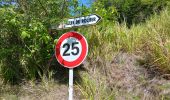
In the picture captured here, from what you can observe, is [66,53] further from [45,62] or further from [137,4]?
[137,4]

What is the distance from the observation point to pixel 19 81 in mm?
8570

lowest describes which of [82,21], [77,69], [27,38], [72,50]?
[77,69]

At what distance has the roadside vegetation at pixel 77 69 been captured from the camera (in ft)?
25.3

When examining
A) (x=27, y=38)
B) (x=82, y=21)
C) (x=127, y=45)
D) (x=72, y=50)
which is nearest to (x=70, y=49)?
(x=72, y=50)

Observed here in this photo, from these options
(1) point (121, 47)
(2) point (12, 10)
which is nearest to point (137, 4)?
(1) point (121, 47)

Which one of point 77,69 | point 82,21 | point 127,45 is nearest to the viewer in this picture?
point 82,21

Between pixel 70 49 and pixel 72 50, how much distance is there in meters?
0.05

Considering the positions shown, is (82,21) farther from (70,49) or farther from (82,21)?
(70,49)

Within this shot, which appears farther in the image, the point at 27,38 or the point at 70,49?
the point at 27,38

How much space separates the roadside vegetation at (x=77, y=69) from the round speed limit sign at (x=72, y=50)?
0.71 m

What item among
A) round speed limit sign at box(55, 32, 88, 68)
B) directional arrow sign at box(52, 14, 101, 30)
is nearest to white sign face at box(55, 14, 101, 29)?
Answer: directional arrow sign at box(52, 14, 101, 30)

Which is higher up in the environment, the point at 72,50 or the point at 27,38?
the point at 27,38

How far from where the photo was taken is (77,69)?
8.74 meters

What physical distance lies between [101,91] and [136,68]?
5.12 feet
